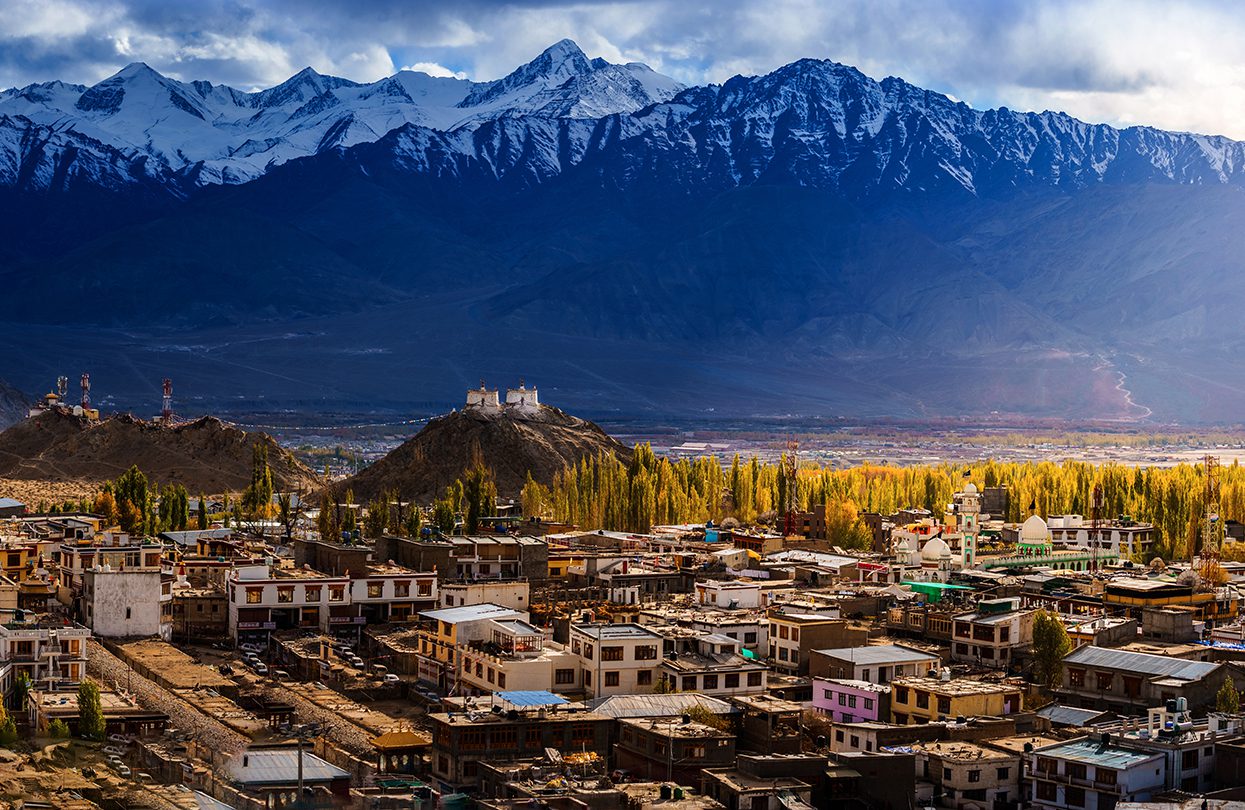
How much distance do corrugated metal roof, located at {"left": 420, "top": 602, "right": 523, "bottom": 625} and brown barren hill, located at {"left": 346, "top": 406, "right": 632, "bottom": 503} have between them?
56.4 meters

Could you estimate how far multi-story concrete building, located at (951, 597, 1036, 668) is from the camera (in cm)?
6638

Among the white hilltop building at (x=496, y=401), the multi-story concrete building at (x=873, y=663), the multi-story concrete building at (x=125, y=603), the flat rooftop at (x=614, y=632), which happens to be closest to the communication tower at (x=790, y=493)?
the white hilltop building at (x=496, y=401)

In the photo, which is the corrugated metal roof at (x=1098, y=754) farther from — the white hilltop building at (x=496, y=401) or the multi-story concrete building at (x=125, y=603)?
the white hilltop building at (x=496, y=401)

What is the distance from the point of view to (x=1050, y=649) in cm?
6156

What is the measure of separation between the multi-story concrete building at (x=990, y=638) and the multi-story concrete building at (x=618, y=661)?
40.9 feet

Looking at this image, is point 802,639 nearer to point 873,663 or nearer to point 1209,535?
point 873,663

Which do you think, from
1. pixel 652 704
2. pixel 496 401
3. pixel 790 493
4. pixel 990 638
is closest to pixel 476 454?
pixel 496 401

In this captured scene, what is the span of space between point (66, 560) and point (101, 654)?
12.1m

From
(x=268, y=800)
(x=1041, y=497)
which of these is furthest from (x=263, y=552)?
(x=1041, y=497)

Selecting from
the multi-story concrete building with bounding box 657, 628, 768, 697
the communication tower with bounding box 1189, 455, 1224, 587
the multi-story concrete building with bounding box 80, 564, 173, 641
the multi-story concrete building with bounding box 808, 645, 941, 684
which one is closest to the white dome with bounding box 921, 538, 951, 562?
the communication tower with bounding box 1189, 455, 1224, 587

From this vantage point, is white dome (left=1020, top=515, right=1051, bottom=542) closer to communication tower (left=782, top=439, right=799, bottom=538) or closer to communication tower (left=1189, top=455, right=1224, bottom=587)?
communication tower (left=1189, top=455, right=1224, bottom=587)

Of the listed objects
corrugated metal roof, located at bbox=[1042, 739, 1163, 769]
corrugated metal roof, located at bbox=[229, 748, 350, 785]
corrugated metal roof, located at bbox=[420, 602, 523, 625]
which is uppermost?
corrugated metal roof, located at bbox=[420, 602, 523, 625]

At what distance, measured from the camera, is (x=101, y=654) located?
63.4m

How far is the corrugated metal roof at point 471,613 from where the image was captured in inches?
2485
